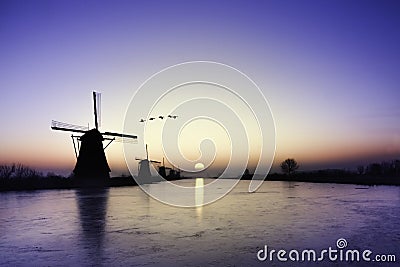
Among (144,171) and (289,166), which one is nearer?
(144,171)

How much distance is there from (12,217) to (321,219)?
549 inches

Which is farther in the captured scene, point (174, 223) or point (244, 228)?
point (174, 223)

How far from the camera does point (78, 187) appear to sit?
4756 cm

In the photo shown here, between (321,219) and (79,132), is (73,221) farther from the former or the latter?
(79,132)

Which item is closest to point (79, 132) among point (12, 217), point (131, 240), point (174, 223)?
point (12, 217)

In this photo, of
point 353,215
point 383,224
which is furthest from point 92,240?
point 353,215

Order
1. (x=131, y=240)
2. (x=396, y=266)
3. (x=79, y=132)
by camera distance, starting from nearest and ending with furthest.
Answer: (x=396, y=266)
(x=131, y=240)
(x=79, y=132)

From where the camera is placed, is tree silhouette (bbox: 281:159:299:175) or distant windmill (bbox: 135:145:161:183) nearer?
distant windmill (bbox: 135:145:161:183)

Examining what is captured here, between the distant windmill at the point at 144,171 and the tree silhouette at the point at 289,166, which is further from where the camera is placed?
the tree silhouette at the point at 289,166

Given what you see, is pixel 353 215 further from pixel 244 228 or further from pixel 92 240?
pixel 92 240

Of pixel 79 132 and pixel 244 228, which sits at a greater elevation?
pixel 79 132

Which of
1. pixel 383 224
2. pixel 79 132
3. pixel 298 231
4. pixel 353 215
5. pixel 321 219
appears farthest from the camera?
pixel 79 132

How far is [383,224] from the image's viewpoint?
46.0 ft

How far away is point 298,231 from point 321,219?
358 cm
